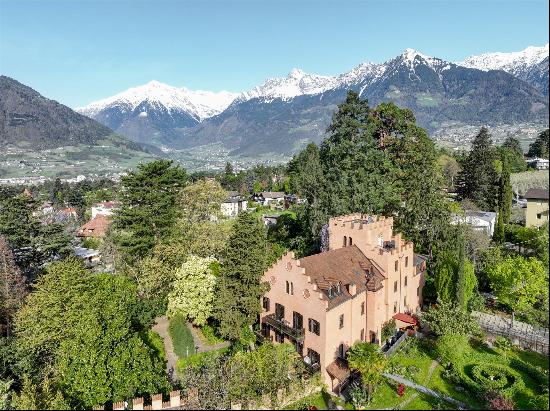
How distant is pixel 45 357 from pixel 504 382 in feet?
112

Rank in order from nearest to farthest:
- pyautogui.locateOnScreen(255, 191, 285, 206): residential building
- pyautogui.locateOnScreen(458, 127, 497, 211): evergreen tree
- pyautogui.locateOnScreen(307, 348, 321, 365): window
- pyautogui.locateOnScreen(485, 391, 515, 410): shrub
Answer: pyautogui.locateOnScreen(485, 391, 515, 410): shrub, pyautogui.locateOnScreen(307, 348, 321, 365): window, pyautogui.locateOnScreen(458, 127, 497, 211): evergreen tree, pyautogui.locateOnScreen(255, 191, 285, 206): residential building

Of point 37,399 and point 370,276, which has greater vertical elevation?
point 370,276

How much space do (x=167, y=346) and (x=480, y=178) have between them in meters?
57.7

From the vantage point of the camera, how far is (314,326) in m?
27.9

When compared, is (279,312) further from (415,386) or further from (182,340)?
(415,386)

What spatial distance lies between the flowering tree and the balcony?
6632 millimetres

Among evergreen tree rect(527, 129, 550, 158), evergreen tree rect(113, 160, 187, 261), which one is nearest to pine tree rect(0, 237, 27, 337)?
evergreen tree rect(113, 160, 187, 261)

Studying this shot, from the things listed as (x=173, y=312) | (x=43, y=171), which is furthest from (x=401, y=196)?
(x=43, y=171)

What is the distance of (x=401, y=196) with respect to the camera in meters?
50.0

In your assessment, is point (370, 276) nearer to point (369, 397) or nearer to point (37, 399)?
point (369, 397)

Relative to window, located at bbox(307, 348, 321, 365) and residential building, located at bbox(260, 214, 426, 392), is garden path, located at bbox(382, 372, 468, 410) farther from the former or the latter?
window, located at bbox(307, 348, 321, 365)

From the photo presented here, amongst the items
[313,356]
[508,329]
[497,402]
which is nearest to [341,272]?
[313,356]

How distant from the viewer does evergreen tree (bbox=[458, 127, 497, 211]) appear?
64.2 meters

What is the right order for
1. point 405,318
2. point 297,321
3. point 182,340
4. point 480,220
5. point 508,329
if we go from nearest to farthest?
point 297,321, point 508,329, point 182,340, point 405,318, point 480,220
